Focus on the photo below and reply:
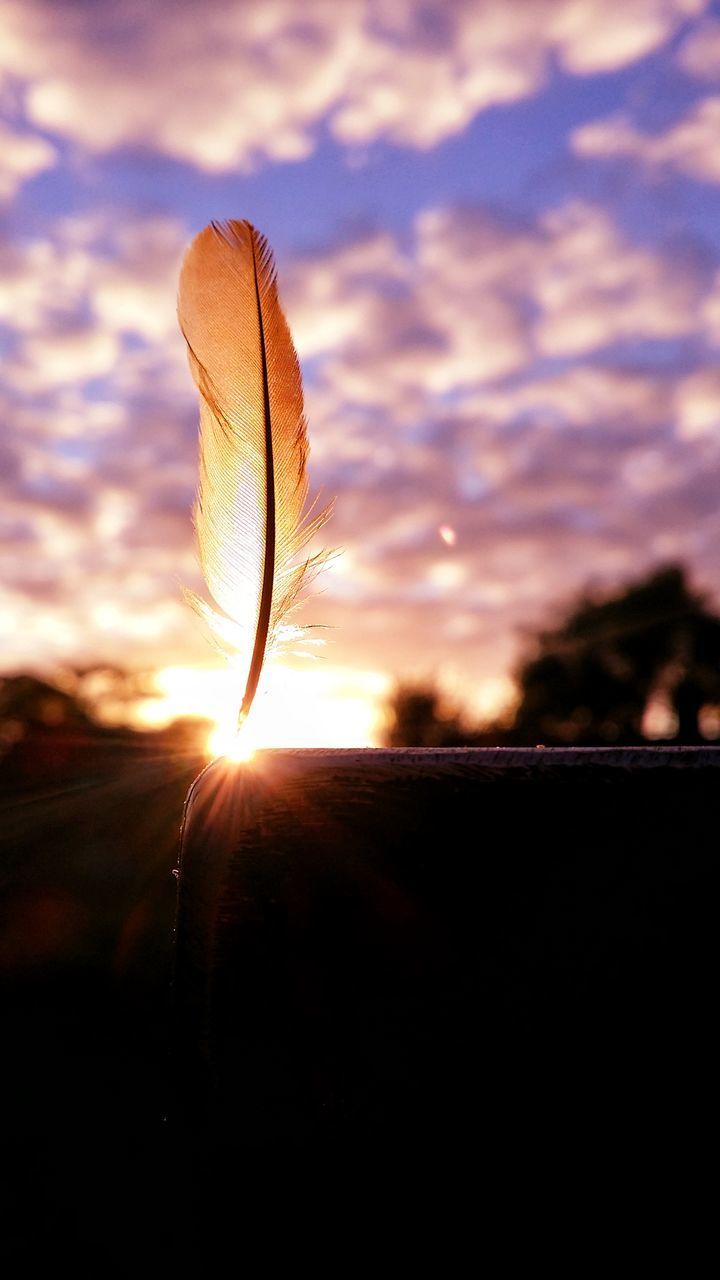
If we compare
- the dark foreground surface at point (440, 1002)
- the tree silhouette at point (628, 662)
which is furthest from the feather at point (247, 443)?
the tree silhouette at point (628, 662)

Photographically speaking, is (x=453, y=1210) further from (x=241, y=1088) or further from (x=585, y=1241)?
(x=241, y=1088)

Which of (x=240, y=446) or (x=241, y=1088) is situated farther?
(x=240, y=446)

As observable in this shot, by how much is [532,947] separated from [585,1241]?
32cm

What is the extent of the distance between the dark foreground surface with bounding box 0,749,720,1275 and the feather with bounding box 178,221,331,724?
3.81 feet

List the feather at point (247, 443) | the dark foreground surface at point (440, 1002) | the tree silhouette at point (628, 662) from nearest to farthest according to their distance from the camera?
the dark foreground surface at point (440, 1002), the feather at point (247, 443), the tree silhouette at point (628, 662)

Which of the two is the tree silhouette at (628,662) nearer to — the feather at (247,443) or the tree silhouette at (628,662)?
the tree silhouette at (628,662)

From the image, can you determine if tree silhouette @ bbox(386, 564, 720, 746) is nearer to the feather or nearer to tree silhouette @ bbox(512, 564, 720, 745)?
tree silhouette @ bbox(512, 564, 720, 745)

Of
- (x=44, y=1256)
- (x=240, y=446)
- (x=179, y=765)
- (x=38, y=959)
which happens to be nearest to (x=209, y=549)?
(x=240, y=446)

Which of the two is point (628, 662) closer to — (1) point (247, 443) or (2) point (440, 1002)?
(1) point (247, 443)

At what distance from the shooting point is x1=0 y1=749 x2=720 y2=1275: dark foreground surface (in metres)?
0.83

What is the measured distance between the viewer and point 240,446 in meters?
2.14

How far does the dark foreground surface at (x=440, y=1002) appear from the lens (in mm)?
830

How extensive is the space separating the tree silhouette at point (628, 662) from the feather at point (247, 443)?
82.9 feet

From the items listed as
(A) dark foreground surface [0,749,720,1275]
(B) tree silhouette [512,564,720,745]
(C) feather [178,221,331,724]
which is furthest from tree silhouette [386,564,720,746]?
(A) dark foreground surface [0,749,720,1275]
